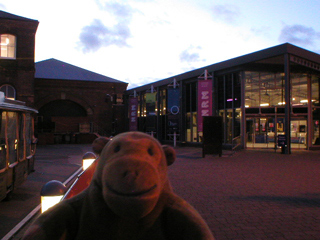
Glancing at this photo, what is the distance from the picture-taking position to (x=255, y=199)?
6.93m

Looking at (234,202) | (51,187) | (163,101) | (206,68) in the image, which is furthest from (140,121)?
(51,187)

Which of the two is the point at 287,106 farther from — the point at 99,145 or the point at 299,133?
the point at 99,145

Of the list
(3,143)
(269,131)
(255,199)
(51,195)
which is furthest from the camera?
(269,131)

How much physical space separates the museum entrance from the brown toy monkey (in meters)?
19.8

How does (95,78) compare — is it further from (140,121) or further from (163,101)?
(163,101)

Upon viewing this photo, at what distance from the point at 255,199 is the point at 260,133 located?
595 inches

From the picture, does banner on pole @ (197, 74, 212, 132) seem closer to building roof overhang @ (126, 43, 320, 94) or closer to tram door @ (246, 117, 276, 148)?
building roof overhang @ (126, 43, 320, 94)

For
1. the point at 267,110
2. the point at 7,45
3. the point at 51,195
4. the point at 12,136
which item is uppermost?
the point at 7,45

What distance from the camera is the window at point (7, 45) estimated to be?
24.3 meters

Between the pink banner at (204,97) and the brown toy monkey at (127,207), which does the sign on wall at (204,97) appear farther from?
the brown toy monkey at (127,207)

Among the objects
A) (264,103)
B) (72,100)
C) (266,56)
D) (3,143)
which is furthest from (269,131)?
(72,100)

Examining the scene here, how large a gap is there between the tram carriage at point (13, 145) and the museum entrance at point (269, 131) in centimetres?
1591

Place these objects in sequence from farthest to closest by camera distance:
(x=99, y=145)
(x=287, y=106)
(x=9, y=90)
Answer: (x=9, y=90), (x=287, y=106), (x=99, y=145)

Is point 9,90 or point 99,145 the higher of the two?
point 9,90
